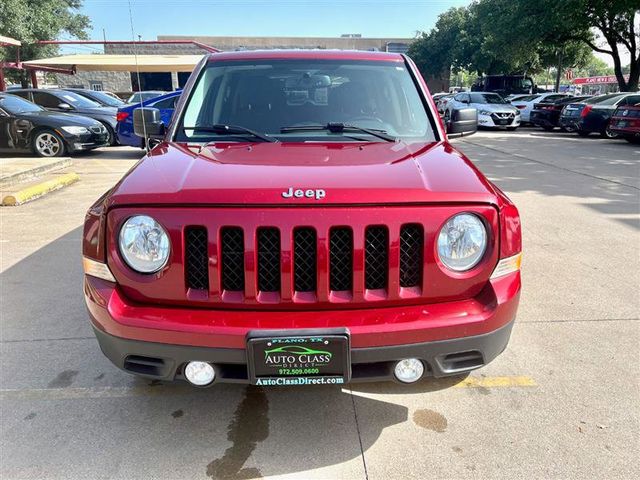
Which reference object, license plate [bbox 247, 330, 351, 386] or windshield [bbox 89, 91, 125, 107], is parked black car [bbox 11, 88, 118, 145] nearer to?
windshield [bbox 89, 91, 125, 107]

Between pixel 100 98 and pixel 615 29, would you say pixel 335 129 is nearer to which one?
pixel 100 98

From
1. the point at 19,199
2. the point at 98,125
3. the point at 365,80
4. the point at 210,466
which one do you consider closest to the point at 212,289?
the point at 210,466

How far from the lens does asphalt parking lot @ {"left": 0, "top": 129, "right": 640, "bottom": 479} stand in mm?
2311

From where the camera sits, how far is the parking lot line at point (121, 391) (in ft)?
9.27

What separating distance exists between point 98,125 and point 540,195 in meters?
9.63

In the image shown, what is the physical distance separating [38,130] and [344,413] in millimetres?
10740

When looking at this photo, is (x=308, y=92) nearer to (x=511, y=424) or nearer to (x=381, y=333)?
(x=381, y=333)

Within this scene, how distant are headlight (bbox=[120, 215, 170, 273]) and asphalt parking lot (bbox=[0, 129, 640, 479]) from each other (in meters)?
0.93

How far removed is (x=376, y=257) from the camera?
2.12 metres

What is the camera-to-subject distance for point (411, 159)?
100.0 inches

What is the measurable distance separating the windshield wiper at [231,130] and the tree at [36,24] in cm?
2396

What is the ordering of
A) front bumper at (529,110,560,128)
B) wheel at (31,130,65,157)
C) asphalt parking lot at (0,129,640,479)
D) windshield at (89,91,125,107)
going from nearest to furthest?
asphalt parking lot at (0,129,640,479) < wheel at (31,130,65,157) < windshield at (89,91,125,107) < front bumper at (529,110,560,128)

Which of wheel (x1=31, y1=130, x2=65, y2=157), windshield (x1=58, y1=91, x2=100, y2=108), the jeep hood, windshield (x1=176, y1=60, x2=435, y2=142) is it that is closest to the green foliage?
windshield (x1=58, y1=91, x2=100, y2=108)

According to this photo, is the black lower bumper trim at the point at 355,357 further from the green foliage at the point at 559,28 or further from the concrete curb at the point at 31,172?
the green foliage at the point at 559,28
